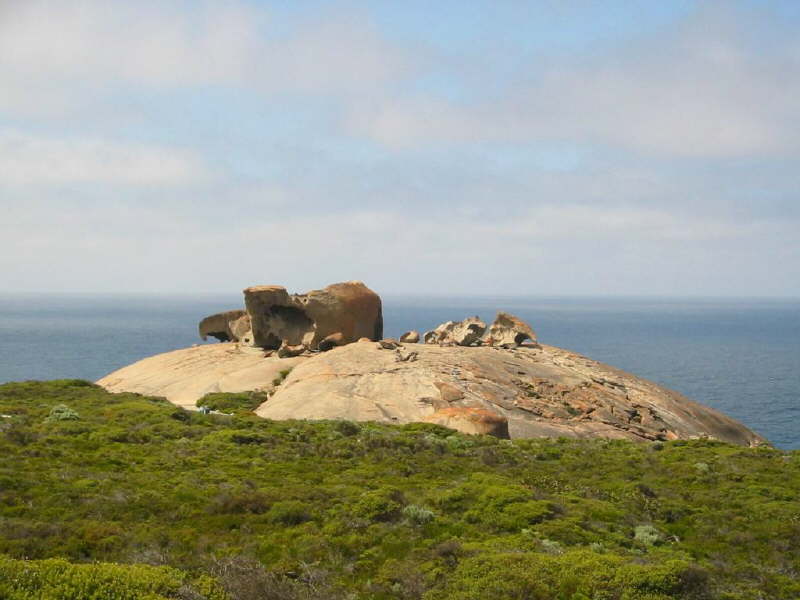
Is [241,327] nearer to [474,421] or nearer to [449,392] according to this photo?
[449,392]

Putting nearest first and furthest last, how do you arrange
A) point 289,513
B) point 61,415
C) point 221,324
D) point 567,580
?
point 567,580, point 289,513, point 61,415, point 221,324

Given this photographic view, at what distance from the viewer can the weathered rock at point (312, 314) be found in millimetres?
52750

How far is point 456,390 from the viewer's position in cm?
4041

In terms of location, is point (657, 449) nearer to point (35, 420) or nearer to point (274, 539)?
point (274, 539)

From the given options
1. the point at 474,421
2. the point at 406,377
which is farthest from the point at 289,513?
the point at 406,377

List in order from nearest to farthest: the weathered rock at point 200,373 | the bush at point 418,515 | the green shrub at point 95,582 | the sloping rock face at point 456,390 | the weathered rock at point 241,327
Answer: the green shrub at point 95,582
the bush at point 418,515
the sloping rock face at point 456,390
the weathered rock at point 200,373
the weathered rock at point 241,327

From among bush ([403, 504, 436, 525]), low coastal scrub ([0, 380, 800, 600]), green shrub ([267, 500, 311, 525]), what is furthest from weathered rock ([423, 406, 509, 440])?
green shrub ([267, 500, 311, 525])

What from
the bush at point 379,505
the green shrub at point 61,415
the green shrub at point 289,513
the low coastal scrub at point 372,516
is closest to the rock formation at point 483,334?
the low coastal scrub at point 372,516

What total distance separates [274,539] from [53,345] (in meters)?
157

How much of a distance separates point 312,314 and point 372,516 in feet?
113

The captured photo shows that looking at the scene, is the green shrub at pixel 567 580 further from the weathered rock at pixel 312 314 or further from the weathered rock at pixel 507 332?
the weathered rock at pixel 507 332

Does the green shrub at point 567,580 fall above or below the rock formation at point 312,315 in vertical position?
below

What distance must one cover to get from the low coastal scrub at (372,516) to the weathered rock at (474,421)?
3269 mm

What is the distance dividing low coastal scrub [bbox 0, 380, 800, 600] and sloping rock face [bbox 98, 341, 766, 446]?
7.02 meters
